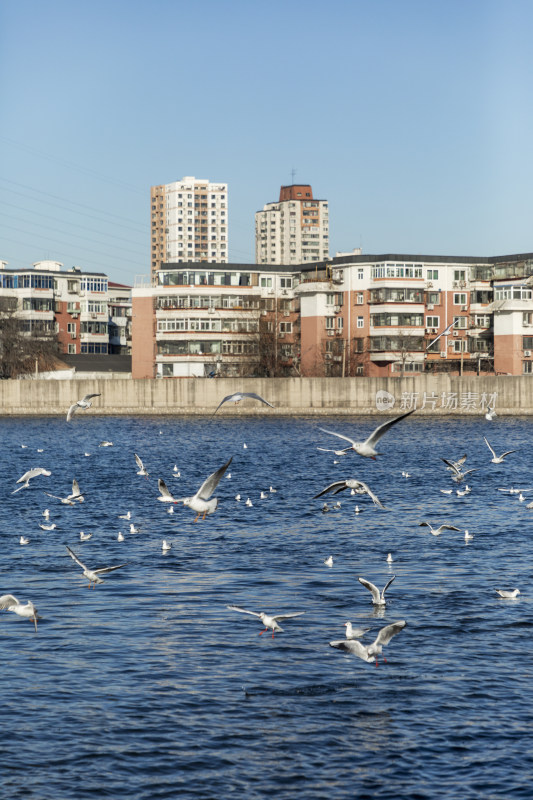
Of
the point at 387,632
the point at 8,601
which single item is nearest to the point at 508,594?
the point at 387,632

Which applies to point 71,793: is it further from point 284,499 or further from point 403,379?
point 403,379

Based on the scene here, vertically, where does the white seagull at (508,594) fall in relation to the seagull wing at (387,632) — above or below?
below

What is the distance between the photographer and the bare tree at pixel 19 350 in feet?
439

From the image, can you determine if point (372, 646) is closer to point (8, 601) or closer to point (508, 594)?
point (508, 594)

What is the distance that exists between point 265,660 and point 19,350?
118 m

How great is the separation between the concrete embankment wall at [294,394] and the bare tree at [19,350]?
13.2m

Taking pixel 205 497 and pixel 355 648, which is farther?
pixel 205 497

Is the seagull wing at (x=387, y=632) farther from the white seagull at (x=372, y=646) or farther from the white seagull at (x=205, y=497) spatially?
the white seagull at (x=205, y=497)

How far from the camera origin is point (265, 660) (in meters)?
21.9

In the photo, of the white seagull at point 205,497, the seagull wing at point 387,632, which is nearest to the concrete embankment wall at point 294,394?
the white seagull at point 205,497

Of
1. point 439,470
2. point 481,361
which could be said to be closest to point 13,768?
point 439,470

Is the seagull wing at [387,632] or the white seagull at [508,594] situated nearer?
the seagull wing at [387,632]

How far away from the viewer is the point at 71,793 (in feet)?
52.5

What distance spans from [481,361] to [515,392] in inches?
902
